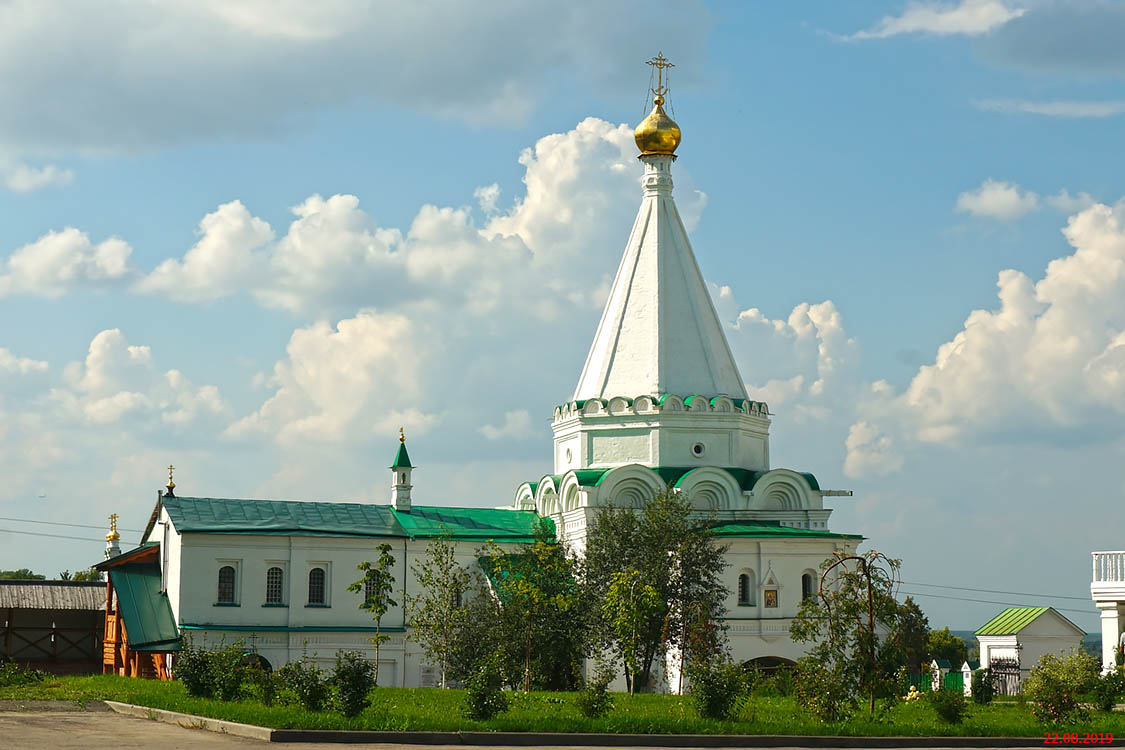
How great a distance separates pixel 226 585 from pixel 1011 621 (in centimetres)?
2094

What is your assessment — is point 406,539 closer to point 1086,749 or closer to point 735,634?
point 735,634

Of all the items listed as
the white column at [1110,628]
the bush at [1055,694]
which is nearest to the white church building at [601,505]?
the white column at [1110,628]

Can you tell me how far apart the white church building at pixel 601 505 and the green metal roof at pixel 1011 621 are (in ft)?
15.0

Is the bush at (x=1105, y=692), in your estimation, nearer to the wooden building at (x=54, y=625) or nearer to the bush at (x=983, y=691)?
the bush at (x=983, y=691)

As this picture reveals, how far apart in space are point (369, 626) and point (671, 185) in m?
15.9

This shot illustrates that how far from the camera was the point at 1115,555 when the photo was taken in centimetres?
3128

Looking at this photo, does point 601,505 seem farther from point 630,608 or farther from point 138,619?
point 138,619

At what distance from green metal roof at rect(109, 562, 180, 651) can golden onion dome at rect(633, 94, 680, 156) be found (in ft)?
61.2

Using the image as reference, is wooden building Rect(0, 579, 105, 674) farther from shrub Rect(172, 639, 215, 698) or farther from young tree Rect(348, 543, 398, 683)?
shrub Rect(172, 639, 215, 698)

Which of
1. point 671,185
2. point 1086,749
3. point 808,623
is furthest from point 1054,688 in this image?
point 671,185

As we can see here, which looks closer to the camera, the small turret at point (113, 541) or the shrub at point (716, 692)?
the shrub at point (716, 692)

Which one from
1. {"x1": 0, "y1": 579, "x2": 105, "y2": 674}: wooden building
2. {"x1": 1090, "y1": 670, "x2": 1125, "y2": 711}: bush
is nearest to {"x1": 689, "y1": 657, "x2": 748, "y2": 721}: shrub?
{"x1": 1090, "y1": 670, "x2": 1125, "y2": 711}: bush

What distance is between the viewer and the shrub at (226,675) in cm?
2280

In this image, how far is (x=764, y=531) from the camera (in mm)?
38000
